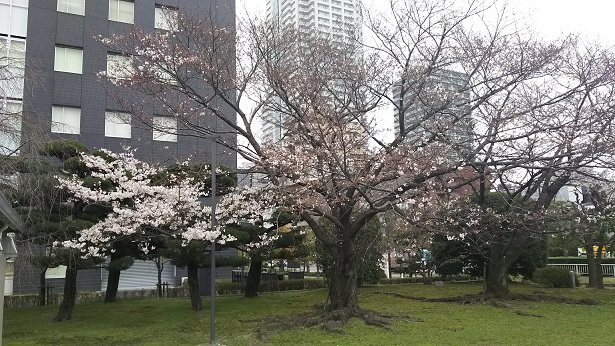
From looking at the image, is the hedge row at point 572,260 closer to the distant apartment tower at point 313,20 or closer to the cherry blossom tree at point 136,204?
the distant apartment tower at point 313,20

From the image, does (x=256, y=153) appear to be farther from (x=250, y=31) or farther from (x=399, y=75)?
(x=399, y=75)

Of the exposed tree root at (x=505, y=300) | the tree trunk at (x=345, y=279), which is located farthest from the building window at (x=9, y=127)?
the exposed tree root at (x=505, y=300)

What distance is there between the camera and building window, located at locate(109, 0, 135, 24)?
22.4m

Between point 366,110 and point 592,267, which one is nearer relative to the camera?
point 366,110

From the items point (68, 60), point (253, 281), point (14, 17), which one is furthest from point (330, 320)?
point (14, 17)

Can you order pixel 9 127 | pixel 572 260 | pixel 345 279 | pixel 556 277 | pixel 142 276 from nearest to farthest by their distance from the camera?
1. pixel 9 127
2. pixel 345 279
3. pixel 556 277
4. pixel 142 276
5. pixel 572 260

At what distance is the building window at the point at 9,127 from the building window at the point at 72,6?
13.7m

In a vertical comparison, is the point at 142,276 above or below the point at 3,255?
below

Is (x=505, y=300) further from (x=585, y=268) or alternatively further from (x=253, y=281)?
(x=585, y=268)

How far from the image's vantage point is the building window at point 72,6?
70.8 feet

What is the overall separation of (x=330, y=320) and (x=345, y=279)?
1239 millimetres

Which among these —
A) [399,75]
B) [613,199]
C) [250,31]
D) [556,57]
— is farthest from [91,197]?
[613,199]

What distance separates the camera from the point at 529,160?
10.3 m

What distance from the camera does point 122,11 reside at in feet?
74.1
